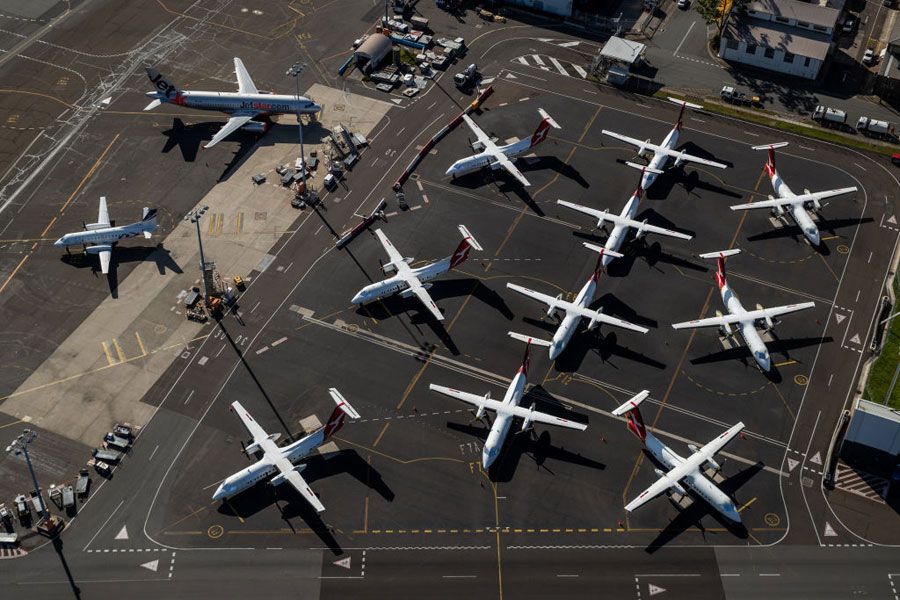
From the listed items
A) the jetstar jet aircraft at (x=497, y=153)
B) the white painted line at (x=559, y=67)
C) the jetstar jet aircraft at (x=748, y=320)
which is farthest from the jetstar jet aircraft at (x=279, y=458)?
the white painted line at (x=559, y=67)

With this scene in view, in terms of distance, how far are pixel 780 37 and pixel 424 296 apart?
11339cm

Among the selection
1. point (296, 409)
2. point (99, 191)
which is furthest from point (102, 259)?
point (296, 409)

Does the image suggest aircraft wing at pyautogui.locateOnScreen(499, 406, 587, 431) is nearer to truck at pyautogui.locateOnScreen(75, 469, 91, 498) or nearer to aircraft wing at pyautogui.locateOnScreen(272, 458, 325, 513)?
aircraft wing at pyautogui.locateOnScreen(272, 458, 325, 513)

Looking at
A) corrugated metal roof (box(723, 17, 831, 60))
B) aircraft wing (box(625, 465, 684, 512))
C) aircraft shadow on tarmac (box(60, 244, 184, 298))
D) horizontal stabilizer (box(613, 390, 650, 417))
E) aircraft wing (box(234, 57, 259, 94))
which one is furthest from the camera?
corrugated metal roof (box(723, 17, 831, 60))

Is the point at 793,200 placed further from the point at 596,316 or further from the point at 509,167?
the point at 509,167

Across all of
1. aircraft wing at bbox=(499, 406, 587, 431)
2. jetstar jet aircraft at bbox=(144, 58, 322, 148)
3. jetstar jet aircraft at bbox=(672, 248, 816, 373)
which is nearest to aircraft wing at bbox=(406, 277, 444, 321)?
aircraft wing at bbox=(499, 406, 587, 431)

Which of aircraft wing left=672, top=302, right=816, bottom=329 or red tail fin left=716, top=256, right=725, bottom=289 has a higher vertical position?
red tail fin left=716, top=256, right=725, bottom=289

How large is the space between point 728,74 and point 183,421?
143912mm

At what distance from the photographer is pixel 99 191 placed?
164250 mm

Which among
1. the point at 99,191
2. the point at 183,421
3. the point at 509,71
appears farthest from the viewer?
the point at 509,71

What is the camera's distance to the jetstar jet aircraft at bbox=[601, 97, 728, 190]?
6555 inches

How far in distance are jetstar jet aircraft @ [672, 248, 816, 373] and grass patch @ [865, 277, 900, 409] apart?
13060 mm

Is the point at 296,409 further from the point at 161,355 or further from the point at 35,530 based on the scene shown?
the point at 35,530

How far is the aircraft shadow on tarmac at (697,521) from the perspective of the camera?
394 ft
